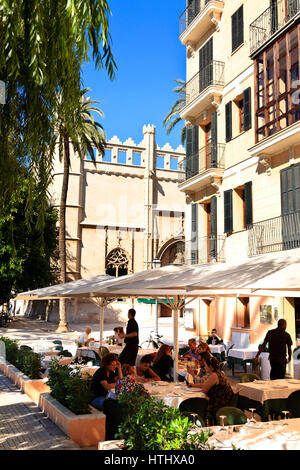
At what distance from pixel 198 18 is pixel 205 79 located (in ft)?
10.2

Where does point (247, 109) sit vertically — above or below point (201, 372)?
above

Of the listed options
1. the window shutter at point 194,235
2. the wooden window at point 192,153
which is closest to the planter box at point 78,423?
the window shutter at point 194,235

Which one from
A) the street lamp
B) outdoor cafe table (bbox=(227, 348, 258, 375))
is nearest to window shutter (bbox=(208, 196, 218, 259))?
outdoor cafe table (bbox=(227, 348, 258, 375))

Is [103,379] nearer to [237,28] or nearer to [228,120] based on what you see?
[228,120]

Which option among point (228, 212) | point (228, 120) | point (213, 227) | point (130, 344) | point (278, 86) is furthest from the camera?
point (213, 227)

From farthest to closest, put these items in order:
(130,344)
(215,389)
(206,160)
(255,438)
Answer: (206,160) < (130,344) < (215,389) < (255,438)

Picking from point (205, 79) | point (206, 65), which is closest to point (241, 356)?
point (205, 79)

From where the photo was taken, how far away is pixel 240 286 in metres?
6.27

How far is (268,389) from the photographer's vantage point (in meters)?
7.73

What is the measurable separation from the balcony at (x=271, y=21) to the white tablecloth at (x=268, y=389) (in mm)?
12719

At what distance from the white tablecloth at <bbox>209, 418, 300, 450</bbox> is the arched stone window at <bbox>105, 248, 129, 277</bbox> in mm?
42830

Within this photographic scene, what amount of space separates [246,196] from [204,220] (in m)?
4.94

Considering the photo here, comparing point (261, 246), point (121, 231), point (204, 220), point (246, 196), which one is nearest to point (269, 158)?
point (246, 196)

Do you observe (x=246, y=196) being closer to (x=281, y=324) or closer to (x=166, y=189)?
(x=281, y=324)
